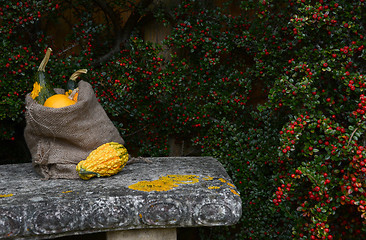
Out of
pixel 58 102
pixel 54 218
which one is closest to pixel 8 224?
pixel 54 218

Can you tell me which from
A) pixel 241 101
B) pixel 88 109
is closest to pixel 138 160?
pixel 88 109

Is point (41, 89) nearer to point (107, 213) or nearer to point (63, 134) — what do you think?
point (63, 134)

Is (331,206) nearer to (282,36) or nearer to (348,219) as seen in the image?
(348,219)

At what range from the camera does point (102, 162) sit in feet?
5.07

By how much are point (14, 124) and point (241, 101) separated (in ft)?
4.90

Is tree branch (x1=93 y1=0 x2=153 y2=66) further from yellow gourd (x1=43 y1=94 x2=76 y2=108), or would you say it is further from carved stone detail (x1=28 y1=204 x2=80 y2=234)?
carved stone detail (x1=28 y1=204 x2=80 y2=234)

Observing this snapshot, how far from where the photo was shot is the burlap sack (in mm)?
1541

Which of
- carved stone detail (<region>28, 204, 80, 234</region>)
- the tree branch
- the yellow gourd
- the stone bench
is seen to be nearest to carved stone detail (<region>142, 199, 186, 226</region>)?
the stone bench

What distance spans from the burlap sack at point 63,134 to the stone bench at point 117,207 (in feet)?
0.36

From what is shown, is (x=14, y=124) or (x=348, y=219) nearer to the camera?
(x=348, y=219)

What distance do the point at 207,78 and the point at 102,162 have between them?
1.05 meters

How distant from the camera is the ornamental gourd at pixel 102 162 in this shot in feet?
5.02

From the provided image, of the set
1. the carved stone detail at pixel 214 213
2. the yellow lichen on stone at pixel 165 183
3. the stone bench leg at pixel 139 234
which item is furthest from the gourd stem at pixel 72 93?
the carved stone detail at pixel 214 213

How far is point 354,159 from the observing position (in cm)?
149
